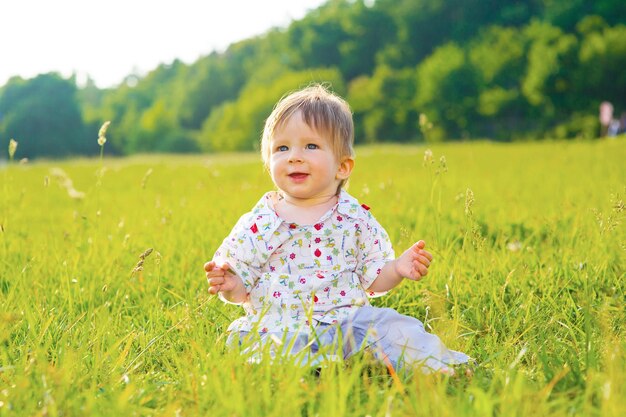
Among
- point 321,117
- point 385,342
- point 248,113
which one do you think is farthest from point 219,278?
point 248,113

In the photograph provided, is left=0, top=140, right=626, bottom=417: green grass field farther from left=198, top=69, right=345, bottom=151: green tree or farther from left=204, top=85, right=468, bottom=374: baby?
left=198, top=69, right=345, bottom=151: green tree

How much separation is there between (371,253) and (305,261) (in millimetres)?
270

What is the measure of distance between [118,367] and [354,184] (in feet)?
18.6

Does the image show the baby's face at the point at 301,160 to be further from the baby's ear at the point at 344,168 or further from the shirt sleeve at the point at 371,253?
the shirt sleeve at the point at 371,253

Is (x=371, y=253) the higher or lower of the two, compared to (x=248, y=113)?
lower

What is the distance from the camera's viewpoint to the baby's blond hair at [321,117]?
2.59 m

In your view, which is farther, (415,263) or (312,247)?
(312,247)

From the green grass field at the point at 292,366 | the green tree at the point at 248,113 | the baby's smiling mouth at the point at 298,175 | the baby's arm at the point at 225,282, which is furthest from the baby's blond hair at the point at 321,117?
the green tree at the point at 248,113

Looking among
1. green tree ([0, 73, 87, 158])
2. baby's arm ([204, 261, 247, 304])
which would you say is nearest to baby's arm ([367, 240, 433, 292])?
baby's arm ([204, 261, 247, 304])

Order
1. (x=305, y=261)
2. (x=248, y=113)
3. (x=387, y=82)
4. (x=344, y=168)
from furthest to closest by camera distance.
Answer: (x=248, y=113) < (x=387, y=82) < (x=344, y=168) < (x=305, y=261)

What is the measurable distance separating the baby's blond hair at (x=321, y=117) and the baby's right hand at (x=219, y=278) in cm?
53

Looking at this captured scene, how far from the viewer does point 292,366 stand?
1.87m

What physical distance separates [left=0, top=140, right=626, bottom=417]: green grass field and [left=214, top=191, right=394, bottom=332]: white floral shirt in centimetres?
18

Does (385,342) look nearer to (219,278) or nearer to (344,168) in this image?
(219,278)
